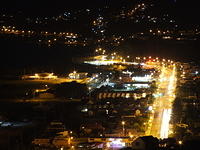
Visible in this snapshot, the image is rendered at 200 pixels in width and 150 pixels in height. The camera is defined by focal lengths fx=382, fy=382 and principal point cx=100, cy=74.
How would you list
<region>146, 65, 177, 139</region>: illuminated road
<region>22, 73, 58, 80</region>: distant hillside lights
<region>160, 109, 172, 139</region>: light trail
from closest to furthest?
<region>160, 109, 172, 139</region>: light trail → <region>146, 65, 177, 139</region>: illuminated road → <region>22, 73, 58, 80</region>: distant hillside lights

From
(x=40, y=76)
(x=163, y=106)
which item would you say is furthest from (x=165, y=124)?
(x=40, y=76)

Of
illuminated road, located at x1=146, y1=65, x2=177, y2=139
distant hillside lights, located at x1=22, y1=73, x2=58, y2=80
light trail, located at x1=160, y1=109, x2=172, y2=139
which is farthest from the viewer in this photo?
distant hillside lights, located at x1=22, y1=73, x2=58, y2=80

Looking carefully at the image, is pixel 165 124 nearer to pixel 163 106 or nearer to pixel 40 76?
pixel 163 106

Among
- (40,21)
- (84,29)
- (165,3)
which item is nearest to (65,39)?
(84,29)

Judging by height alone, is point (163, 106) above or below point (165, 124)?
above

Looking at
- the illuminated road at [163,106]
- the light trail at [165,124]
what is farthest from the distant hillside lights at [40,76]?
the light trail at [165,124]

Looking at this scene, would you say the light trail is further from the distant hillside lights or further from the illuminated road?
the distant hillside lights

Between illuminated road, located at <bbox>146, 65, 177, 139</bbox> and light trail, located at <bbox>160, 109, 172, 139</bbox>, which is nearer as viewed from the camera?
light trail, located at <bbox>160, 109, 172, 139</bbox>

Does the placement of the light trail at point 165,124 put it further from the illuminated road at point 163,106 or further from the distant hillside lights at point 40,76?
the distant hillside lights at point 40,76

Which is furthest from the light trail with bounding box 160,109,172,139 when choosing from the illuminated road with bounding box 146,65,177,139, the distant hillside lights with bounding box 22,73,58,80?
the distant hillside lights with bounding box 22,73,58,80
